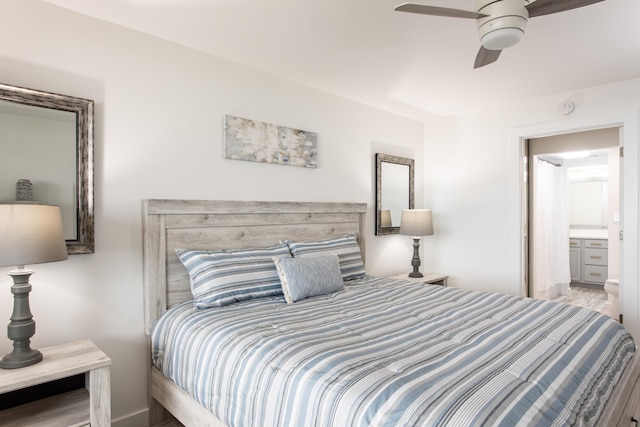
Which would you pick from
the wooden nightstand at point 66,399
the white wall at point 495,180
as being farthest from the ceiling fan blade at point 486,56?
the wooden nightstand at point 66,399

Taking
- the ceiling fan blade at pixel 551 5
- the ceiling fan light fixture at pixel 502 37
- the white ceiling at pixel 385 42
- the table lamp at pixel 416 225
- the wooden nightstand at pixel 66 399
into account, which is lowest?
the wooden nightstand at pixel 66 399

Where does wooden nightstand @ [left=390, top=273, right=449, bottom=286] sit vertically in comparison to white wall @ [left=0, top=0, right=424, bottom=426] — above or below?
below

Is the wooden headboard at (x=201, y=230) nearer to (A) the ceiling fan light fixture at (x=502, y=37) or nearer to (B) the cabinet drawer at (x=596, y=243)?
(A) the ceiling fan light fixture at (x=502, y=37)

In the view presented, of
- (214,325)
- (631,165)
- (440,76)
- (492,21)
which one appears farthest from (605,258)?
(214,325)

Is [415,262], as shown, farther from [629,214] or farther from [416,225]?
[629,214]

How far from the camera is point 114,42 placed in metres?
2.28

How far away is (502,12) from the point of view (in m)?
1.63

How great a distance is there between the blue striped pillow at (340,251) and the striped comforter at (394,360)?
522 millimetres

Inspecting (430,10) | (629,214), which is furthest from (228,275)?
(629,214)

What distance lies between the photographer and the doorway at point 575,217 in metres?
4.64

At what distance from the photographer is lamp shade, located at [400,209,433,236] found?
12.8 ft

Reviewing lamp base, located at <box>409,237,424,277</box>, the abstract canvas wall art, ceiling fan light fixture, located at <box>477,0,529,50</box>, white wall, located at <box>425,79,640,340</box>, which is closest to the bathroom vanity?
white wall, located at <box>425,79,640,340</box>

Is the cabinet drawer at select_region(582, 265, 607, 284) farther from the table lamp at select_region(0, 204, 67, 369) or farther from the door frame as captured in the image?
the table lamp at select_region(0, 204, 67, 369)

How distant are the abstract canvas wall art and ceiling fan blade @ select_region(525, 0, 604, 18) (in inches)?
74.0
